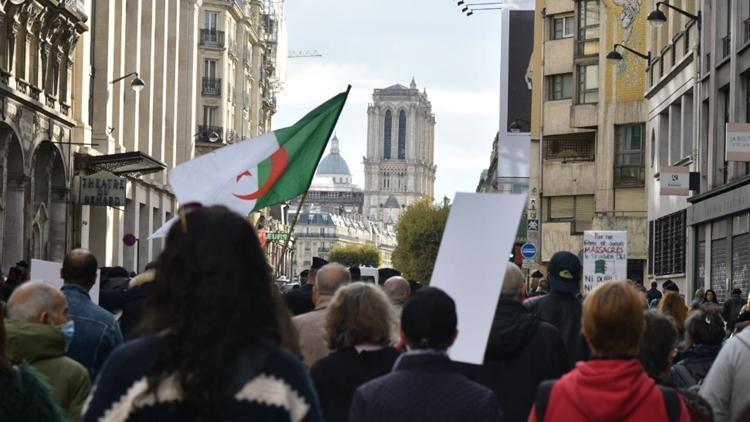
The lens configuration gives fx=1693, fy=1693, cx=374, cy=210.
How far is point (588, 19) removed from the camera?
59.4 meters

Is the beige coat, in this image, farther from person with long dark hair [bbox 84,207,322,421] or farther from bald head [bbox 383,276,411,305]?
person with long dark hair [bbox 84,207,322,421]

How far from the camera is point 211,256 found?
4438 millimetres

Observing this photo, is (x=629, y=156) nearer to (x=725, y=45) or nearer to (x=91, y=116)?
(x=91, y=116)

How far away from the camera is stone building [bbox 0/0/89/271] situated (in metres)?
38.9

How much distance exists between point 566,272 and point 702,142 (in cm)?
2657

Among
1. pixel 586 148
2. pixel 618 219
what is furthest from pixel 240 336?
pixel 586 148

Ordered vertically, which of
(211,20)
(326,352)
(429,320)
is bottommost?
(326,352)

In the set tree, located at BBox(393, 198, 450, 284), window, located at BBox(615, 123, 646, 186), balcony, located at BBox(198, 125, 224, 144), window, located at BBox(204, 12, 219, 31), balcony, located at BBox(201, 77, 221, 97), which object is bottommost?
tree, located at BBox(393, 198, 450, 284)

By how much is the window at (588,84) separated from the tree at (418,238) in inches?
2801

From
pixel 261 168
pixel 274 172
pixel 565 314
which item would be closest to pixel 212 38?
pixel 274 172

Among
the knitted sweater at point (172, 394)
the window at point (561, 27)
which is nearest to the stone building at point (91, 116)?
the window at point (561, 27)

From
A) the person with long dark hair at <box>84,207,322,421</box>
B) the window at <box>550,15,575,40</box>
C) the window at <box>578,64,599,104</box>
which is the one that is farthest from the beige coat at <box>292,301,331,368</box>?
the window at <box>550,15,575,40</box>

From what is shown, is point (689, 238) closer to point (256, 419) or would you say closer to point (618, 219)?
point (618, 219)

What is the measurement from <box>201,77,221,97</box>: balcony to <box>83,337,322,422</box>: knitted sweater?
8284 cm
